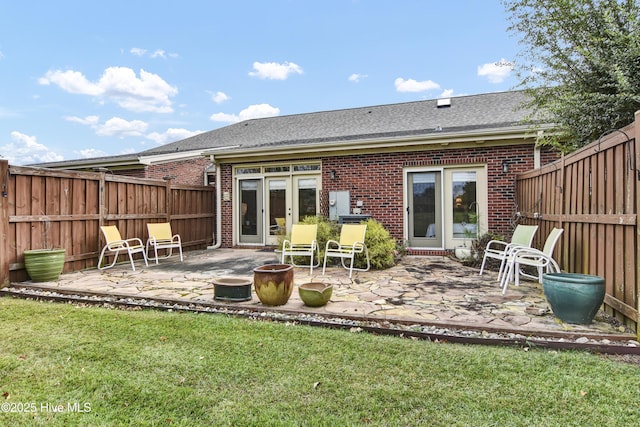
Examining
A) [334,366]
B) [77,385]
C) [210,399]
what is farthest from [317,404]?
[77,385]

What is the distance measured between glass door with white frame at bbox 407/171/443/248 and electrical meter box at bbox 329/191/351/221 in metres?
1.44

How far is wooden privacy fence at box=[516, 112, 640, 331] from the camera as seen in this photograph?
9.13 ft

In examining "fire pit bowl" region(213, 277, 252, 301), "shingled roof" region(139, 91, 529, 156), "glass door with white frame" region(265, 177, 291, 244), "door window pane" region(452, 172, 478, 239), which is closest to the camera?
"fire pit bowl" region(213, 277, 252, 301)

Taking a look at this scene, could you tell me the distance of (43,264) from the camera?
16.5ft

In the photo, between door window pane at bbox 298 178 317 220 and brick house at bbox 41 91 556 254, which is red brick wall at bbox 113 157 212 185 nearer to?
brick house at bbox 41 91 556 254

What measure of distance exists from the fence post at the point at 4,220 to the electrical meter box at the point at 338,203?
19.2 feet

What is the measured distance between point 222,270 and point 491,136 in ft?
19.6

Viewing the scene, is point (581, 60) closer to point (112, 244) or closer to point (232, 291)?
point (232, 291)

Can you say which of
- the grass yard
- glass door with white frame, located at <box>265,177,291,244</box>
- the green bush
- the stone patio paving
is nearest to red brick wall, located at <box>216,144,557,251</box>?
glass door with white frame, located at <box>265,177,291,244</box>

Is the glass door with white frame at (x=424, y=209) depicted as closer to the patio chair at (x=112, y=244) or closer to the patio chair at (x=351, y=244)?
the patio chair at (x=351, y=244)

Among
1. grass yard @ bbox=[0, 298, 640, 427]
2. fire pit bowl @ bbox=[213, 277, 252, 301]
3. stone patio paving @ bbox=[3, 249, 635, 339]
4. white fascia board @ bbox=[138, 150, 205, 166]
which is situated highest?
white fascia board @ bbox=[138, 150, 205, 166]

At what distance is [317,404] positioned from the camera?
1.90 meters

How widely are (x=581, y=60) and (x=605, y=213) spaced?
2.25 meters

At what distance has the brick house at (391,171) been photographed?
7.31 metres
